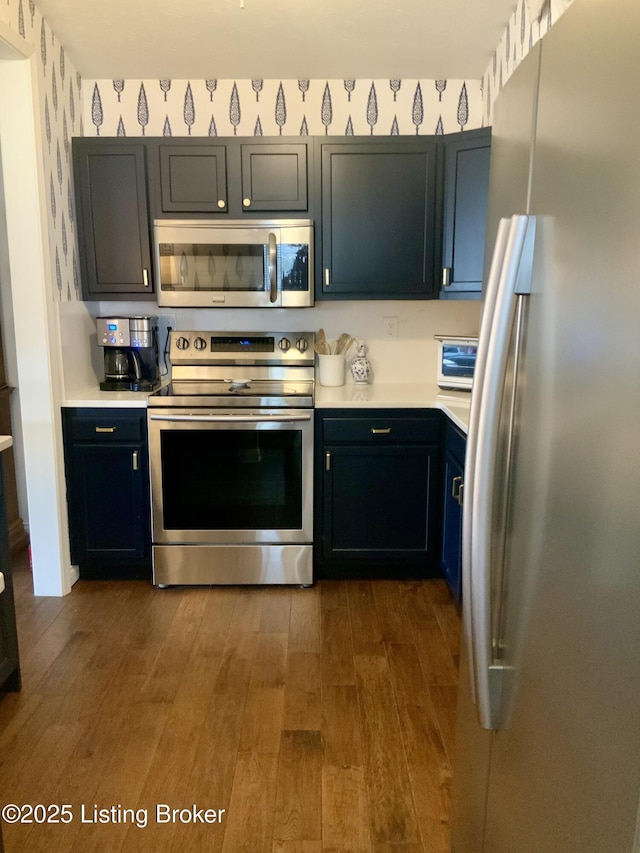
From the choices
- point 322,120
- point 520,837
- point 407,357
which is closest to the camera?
point 520,837

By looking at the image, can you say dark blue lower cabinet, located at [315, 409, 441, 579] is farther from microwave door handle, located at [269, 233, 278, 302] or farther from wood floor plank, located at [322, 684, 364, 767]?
wood floor plank, located at [322, 684, 364, 767]

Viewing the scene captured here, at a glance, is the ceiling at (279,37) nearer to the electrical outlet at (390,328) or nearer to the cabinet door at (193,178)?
the cabinet door at (193,178)

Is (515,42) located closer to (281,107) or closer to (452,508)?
(281,107)

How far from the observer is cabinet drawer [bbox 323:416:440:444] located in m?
3.02

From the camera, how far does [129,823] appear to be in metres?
1.71

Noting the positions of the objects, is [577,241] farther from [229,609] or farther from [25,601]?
[25,601]

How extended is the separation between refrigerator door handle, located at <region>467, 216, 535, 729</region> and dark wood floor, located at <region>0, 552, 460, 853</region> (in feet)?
3.00

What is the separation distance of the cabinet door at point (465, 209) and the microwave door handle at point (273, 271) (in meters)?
0.82

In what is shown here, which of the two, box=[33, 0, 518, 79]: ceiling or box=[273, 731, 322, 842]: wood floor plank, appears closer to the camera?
box=[273, 731, 322, 842]: wood floor plank

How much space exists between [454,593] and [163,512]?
55.2 inches

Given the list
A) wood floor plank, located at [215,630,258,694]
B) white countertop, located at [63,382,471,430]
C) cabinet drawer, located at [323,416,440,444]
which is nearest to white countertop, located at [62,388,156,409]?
white countertop, located at [63,382,471,430]

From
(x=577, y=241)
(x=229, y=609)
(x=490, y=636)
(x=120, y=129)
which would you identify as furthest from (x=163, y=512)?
(x=577, y=241)

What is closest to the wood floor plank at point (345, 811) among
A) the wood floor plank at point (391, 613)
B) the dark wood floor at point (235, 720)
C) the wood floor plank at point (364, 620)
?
the dark wood floor at point (235, 720)

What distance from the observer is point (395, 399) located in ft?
10.0
